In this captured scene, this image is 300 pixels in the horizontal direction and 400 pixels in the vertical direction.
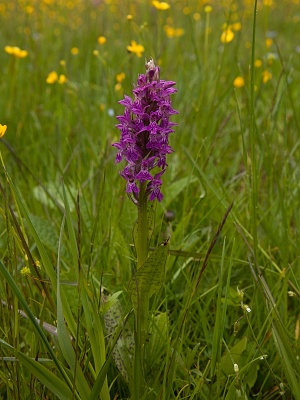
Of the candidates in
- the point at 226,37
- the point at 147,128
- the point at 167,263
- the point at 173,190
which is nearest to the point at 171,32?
the point at 226,37

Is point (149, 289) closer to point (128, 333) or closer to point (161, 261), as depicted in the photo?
point (161, 261)

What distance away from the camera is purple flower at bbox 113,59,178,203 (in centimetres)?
94

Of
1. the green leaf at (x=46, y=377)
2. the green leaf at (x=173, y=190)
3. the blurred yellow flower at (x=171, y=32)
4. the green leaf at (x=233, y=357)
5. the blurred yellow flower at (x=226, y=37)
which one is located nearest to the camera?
the green leaf at (x=46, y=377)

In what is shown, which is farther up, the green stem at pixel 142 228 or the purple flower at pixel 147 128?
the purple flower at pixel 147 128

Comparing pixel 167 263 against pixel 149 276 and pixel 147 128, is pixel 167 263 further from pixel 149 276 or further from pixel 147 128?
pixel 147 128

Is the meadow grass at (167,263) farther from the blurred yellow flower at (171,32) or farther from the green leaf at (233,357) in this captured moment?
the blurred yellow flower at (171,32)

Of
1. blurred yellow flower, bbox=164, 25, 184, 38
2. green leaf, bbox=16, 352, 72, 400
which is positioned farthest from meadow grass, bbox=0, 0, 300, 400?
blurred yellow flower, bbox=164, 25, 184, 38

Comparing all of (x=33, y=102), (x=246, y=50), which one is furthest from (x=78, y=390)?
(x=246, y=50)

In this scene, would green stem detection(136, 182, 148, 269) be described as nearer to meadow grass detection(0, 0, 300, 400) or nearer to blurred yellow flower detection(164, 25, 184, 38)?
meadow grass detection(0, 0, 300, 400)

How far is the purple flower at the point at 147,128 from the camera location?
94cm

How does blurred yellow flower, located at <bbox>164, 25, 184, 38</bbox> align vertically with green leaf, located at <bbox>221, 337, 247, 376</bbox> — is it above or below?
above

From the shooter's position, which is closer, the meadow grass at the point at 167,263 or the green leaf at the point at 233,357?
the meadow grass at the point at 167,263

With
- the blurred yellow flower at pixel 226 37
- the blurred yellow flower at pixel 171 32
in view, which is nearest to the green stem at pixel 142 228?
the blurred yellow flower at pixel 226 37

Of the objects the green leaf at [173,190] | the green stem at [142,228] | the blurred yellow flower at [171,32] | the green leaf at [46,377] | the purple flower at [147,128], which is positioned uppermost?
the blurred yellow flower at [171,32]
